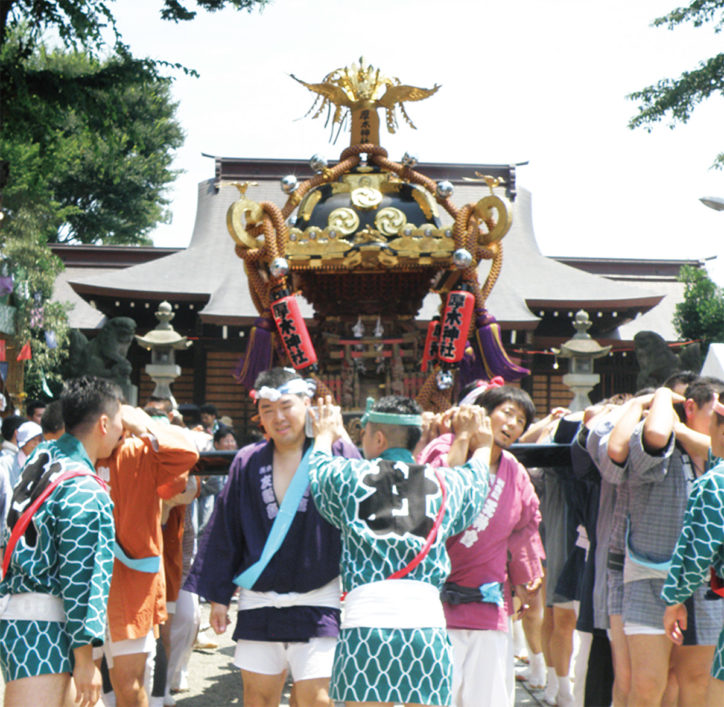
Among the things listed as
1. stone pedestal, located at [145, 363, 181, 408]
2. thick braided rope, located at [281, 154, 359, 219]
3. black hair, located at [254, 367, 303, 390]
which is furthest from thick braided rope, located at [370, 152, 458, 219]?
black hair, located at [254, 367, 303, 390]

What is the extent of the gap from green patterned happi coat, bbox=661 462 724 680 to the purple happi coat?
1276 millimetres

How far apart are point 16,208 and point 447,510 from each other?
15.1 m

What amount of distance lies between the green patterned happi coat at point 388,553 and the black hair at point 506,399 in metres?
0.98

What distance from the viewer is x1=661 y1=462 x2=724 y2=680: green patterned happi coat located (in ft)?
10.7

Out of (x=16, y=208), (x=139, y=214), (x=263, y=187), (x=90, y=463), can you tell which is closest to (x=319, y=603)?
(x=90, y=463)

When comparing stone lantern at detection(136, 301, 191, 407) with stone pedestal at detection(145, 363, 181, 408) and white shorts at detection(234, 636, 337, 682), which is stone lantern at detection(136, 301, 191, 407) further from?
white shorts at detection(234, 636, 337, 682)

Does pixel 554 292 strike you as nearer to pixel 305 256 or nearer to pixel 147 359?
pixel 147 359

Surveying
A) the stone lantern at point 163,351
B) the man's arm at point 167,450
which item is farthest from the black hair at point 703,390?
the stone lantern at point 163,351

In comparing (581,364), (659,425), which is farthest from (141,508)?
(581,364)

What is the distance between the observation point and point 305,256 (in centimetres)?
981

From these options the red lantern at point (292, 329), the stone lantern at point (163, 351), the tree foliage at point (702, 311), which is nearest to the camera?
the red lantern at point (292, 329)

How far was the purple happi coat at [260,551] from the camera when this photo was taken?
3781 millimetres

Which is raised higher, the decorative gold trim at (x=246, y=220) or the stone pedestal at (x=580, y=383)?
the decorative gold trim at (x=246, y=220)

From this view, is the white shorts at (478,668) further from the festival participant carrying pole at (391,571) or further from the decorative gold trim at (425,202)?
the decorative gold trim at (425,202)
